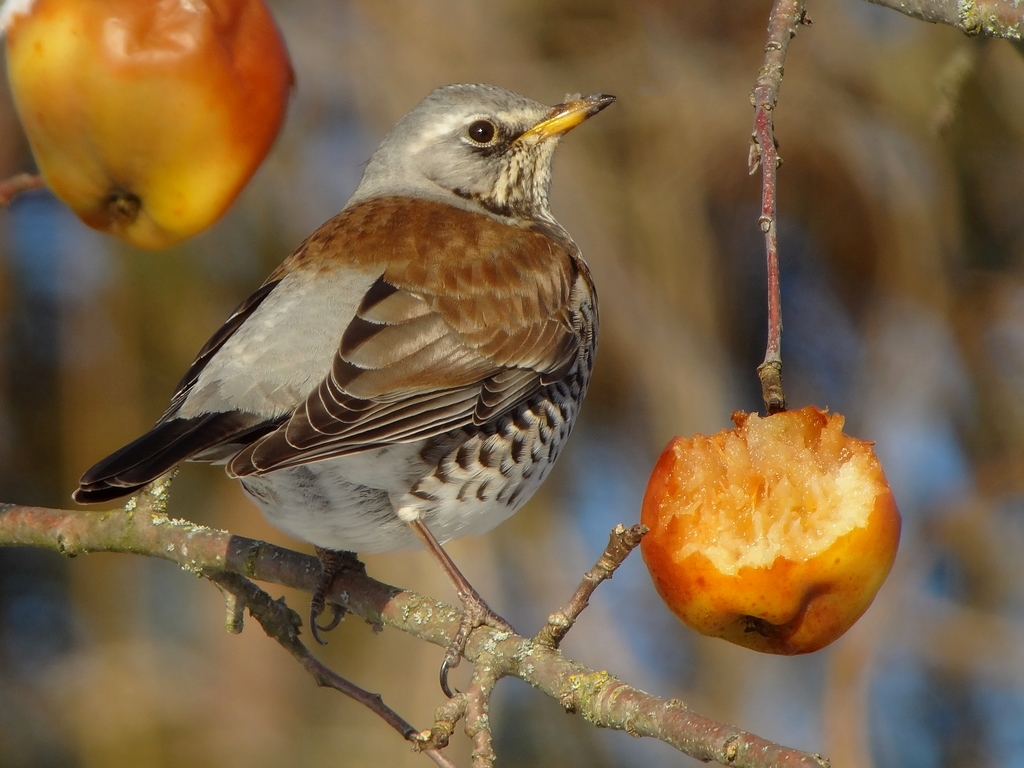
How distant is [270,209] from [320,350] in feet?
8.52

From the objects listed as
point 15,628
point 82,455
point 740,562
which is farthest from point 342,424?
point 15,628

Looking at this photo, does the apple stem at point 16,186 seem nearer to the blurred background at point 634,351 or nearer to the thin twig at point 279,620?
the thin twig at point 279,620

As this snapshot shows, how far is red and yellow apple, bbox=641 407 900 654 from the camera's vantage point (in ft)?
6.12

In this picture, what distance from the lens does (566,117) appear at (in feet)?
11.0

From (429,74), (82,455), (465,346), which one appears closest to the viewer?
(465,346)

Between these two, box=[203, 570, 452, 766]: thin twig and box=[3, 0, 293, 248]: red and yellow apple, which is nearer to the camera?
box=[3, 0, 293, 248]: red and yellow apple

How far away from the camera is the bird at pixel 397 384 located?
2.53 m

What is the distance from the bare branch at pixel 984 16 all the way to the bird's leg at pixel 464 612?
1.39m

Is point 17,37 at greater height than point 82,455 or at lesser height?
greater

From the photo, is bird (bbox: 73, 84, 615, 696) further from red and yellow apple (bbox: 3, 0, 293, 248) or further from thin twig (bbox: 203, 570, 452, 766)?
red and yellow apple (bbox: 3, 0, 293, 248)

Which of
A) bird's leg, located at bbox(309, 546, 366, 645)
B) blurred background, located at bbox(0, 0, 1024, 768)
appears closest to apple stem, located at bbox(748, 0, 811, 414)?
bird's leg, located at bbox(309, 546, 366, 645)

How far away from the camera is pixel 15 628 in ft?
18.9

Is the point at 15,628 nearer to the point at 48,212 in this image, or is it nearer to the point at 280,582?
the point at 48,212

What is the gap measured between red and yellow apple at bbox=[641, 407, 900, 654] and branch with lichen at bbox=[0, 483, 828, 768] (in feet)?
0.53
